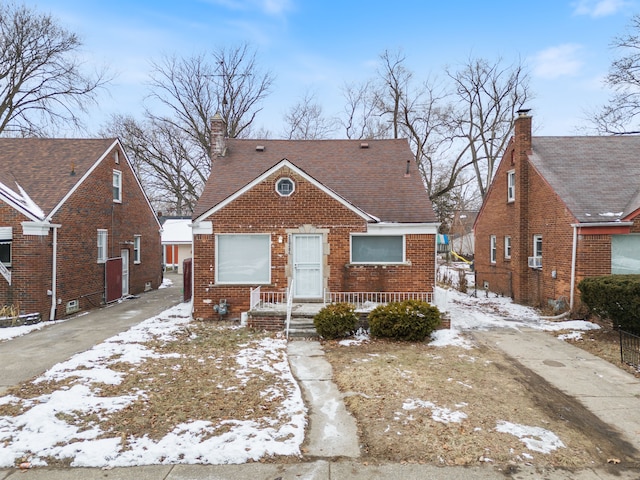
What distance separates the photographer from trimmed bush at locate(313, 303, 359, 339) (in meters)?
9.62

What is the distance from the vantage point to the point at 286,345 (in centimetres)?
919

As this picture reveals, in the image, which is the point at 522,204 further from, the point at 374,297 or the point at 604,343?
the point at 374,297

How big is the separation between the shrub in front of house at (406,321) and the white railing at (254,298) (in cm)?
331

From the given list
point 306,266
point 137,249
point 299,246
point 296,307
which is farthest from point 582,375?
point 137,249

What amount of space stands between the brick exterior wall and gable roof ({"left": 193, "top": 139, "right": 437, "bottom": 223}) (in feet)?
1.96

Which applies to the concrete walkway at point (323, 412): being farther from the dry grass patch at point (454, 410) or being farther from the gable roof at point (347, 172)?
the gable roof at point (347, 172)

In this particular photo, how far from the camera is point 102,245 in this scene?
15672 mm

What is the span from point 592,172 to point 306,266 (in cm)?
1083

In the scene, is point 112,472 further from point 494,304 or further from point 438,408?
point 494,304

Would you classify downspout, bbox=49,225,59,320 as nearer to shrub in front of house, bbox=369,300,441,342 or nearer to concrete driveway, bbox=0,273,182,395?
A: concrete driveway, bbox=0,273,182,395

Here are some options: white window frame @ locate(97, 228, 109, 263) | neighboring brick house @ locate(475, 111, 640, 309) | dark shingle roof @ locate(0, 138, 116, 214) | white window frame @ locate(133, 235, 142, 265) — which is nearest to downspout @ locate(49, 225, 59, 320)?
dark shingle roof @ locate(0, 138, 116, 214)

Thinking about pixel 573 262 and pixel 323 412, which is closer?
pixel 323 412

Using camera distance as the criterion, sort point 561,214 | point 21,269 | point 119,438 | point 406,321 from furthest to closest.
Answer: point 561,214
point 21,269
point 406,321
point 119,438

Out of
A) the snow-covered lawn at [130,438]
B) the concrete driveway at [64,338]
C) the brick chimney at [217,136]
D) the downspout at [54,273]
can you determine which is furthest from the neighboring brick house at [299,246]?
the downspout at [54,273]
